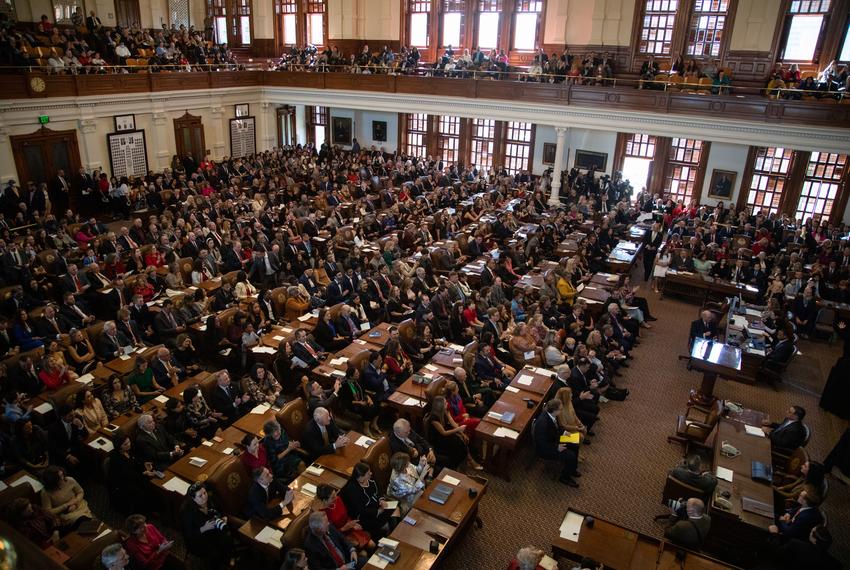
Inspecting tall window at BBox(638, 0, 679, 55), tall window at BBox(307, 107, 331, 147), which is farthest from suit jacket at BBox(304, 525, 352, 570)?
tall window at BBox(307, 107, 331, 147)

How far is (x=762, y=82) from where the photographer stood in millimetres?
20219

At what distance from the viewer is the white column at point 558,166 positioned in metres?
20.2

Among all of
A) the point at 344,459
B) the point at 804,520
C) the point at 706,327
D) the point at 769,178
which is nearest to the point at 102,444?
the point at 344,459

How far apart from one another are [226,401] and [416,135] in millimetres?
21760

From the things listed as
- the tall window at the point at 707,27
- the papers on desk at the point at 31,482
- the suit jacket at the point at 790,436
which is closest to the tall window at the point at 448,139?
the tall window at the point at 707,27

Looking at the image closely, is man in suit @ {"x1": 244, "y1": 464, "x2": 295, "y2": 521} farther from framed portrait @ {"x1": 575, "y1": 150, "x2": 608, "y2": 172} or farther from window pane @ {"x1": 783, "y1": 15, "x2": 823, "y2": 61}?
window pane @ {"x1": 783, "y1": 15, "x2": 823, "y2": 61}

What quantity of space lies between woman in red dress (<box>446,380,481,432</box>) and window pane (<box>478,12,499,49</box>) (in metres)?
20.7

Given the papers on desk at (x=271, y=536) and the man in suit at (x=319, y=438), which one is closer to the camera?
the papers on desk at (x=271, y=536)

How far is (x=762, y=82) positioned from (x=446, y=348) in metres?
17.4

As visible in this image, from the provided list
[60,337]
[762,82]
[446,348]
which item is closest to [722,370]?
[446,348]

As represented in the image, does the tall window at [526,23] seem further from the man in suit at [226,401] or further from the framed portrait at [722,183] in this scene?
the man in suit at [226,401]

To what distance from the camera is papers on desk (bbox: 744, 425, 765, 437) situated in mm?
8031

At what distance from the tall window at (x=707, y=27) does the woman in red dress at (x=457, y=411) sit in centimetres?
1882

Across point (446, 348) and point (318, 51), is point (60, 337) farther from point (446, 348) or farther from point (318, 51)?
point (318, 51)
